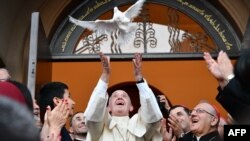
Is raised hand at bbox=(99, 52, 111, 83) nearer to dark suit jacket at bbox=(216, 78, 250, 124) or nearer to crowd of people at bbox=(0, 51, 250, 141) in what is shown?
crowd of people at bbox=(0, 51, 250, 141)

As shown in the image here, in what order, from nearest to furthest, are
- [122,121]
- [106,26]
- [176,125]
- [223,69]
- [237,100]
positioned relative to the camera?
[237,100] → [223,69] → [122,121] → [176,125] → [106,26]

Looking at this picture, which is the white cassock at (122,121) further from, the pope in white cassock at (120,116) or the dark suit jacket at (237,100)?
the dark suit jacket at (237,100)

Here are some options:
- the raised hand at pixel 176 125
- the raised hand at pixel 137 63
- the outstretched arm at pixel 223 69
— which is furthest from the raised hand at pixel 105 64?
the outstretched arm at pixel 223 69

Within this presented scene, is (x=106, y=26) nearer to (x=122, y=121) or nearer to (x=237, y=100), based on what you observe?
(x=122, y=121)

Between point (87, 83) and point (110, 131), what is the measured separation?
109 inches

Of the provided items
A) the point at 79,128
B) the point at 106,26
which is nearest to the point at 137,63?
the point at 106,26

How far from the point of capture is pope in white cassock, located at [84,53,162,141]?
14.0ft

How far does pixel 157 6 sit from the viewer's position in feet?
24.4

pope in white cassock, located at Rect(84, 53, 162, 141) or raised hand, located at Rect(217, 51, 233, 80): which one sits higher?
raised hand, located at Rect(217, 51, 233, 80)

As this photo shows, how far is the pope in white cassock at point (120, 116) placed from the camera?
4.26 metres

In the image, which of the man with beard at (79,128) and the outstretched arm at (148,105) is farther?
the man with beard at (79,128)

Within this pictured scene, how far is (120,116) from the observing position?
4.43m

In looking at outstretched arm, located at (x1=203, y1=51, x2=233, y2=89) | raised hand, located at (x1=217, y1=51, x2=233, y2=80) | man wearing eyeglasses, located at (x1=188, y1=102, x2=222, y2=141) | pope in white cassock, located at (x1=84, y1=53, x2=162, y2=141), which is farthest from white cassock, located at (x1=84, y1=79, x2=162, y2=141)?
raised hand, located at (x1=217, y1=51, x2=233, y2=80)

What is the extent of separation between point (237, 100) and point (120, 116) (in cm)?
206
